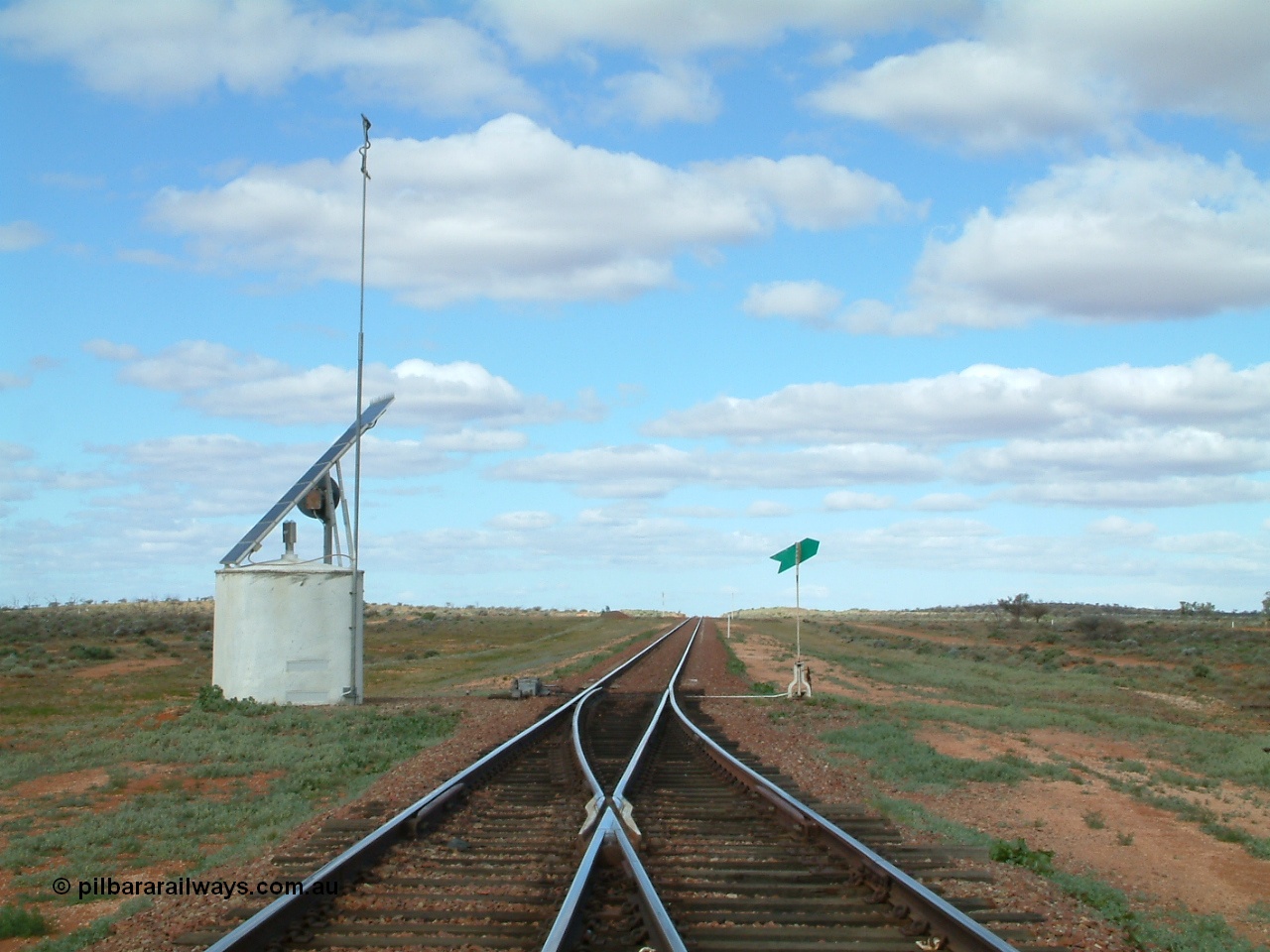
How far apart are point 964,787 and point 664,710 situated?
23.5ft

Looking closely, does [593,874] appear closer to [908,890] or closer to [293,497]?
[908,890]

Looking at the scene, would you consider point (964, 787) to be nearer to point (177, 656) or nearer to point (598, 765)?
point (598, 765)

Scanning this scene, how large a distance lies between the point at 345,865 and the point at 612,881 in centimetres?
178

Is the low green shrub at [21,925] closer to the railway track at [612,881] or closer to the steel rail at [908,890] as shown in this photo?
the railway track at [612,881]

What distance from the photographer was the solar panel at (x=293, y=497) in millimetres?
23078

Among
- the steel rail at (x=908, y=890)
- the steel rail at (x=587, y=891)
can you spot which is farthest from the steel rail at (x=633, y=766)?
the steel rail at (x=908, y=890)

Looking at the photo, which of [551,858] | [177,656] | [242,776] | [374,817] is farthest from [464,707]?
[177,656]

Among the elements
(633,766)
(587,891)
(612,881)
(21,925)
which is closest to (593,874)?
(612,881)

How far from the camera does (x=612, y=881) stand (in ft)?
25.6

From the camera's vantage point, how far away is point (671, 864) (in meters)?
8.40

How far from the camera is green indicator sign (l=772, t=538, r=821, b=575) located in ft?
80.9

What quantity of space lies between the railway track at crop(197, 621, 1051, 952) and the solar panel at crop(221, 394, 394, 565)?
12012mm

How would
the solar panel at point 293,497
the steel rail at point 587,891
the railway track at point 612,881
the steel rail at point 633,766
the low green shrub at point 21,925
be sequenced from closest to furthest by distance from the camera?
the steel rail at point 587,891
the railway track at point 612,881
the low green shrub at point 21,925
the steel rail at point 633,766
the solar panel at point 293,497

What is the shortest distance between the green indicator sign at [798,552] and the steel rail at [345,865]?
1191 cm
